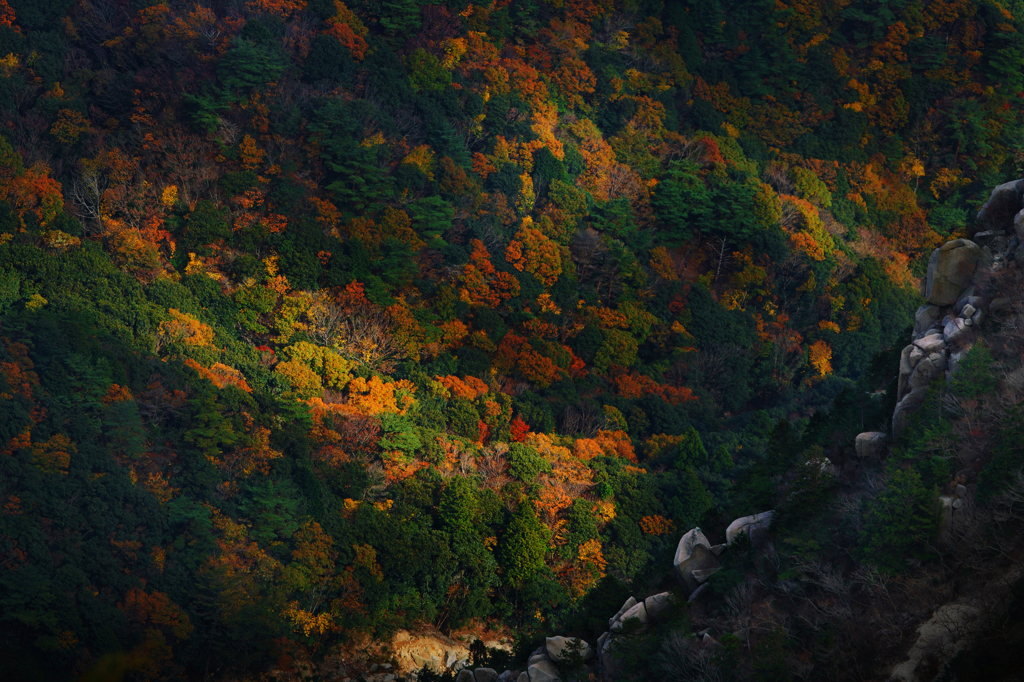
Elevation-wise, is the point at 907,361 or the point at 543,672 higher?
the point at 907,361

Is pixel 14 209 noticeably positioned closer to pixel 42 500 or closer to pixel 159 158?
pixel 159 158

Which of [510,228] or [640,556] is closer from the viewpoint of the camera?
[640,556]

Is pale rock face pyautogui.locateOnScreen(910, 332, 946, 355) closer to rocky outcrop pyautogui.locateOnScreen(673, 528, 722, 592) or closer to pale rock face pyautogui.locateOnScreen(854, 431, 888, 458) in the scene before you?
pale rock face pyautogui.locateOnScreen(854, 431, 888, 458)

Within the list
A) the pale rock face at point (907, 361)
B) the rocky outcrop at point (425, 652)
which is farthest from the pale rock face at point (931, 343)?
the rocky outcrop at point (425, 652)

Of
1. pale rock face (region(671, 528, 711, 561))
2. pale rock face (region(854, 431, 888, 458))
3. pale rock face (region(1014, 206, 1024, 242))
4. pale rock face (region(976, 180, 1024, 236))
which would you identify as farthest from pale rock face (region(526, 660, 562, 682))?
pale rock face (region(976, 180, 1024, 236))

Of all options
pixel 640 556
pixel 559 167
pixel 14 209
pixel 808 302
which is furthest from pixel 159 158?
pixel 808 302

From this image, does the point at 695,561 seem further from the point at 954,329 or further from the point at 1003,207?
the point at 1003,207

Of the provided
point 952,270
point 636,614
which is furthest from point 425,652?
point 952,270
